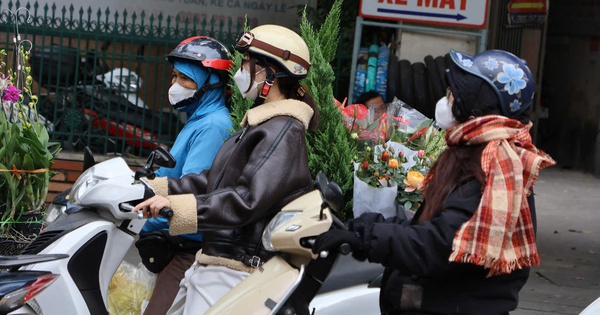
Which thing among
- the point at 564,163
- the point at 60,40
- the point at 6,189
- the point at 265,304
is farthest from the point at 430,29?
the point at 564,163

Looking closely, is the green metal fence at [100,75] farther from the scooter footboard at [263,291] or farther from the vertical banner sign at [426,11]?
the scooter footboard at [263,291]

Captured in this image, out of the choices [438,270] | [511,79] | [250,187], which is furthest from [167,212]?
[511,79]

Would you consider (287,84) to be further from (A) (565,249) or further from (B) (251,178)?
(A) (565,249)

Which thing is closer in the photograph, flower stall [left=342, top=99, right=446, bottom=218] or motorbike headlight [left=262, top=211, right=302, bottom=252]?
motorbike headlight [left=262, top=211, right=302, bottom=252]

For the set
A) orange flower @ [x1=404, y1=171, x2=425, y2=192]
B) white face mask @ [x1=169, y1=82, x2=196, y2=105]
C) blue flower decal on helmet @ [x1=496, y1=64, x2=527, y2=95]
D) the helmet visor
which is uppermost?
the helmet visor

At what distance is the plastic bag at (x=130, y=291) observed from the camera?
4988mm

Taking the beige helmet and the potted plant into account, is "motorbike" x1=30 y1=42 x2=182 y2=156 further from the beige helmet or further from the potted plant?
the beige helmet

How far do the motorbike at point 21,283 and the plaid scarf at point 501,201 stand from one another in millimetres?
1478

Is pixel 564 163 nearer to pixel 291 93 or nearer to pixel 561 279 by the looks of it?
pixel 561 279

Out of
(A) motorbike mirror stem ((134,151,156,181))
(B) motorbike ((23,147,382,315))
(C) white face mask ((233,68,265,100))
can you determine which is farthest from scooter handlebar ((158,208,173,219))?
(C) white face mask ((233,68,265,100))

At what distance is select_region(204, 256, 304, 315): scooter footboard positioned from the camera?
342 centimetres

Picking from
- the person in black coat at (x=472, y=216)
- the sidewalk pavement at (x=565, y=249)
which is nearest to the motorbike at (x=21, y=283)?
the person in black coat at (x=472, y=216)

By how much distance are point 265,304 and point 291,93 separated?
103 centimetres

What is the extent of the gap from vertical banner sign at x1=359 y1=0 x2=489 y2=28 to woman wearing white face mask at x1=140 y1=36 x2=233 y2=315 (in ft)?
11.4
